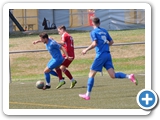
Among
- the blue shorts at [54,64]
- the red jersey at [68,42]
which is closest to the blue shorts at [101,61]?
the blue shorts at [54,64]

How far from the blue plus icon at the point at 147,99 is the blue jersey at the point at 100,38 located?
3.15 m

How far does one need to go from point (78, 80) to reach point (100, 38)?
650cm

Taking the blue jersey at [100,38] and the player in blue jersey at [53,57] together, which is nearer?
the blue jersey at [100,38]

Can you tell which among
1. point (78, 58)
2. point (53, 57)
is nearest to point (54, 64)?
point (53, 57)

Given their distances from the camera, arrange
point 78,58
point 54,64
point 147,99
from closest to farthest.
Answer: point 147,99 < point 54,64 < point 78,58

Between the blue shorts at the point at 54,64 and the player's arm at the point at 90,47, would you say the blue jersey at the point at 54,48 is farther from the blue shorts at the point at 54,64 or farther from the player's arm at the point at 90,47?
the player's arm at the point at 90,47

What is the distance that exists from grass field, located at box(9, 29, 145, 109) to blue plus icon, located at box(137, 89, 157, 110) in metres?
1.18

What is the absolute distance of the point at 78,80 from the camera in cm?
2041

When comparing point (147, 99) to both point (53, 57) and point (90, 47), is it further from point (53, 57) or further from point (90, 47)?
point (53, 57)

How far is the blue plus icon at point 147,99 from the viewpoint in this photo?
10883 mm

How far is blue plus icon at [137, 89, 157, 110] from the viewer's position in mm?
10883

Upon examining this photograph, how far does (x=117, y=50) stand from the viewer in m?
26.2

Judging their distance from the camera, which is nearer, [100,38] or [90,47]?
[90,47]
